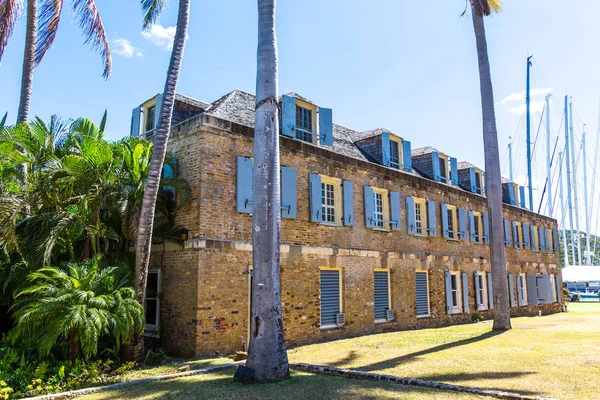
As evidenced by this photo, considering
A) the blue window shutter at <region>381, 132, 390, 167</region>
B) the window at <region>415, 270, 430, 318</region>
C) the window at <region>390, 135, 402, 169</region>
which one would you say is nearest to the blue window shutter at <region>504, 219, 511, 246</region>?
the window at <region>415, 270, 430, 318</region>

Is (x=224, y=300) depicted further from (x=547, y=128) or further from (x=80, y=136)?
(x=547, y=128)

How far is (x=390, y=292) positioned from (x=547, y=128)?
3539 centimetres

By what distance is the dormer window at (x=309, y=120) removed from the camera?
14.8 metres

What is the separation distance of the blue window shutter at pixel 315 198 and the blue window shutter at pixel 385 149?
448 centimetres

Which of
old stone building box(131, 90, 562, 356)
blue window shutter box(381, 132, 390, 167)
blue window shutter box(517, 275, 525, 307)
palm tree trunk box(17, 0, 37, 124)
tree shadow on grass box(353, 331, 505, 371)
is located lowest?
Answer: tree shadow on grass box(353, 331, 505, 371)

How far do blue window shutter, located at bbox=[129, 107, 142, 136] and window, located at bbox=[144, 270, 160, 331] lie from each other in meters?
4.93

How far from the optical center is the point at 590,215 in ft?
173

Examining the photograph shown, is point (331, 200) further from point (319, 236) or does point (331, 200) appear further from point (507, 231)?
point (507, 231)

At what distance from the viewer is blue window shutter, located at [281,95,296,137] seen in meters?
14.6

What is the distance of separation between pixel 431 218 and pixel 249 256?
9722 mm

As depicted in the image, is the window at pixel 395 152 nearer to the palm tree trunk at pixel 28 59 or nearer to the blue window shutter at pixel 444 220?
the blue window shutter at pixel 444 220

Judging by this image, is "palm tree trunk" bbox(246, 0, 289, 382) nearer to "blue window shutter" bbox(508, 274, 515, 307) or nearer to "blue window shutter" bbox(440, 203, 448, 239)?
"blue window shutter" bbox(440, 203, 448, 239)

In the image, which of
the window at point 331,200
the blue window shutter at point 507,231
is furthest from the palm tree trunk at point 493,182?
the blue window shutter at point 507,231

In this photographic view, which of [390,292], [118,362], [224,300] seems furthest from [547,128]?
[118,362]
